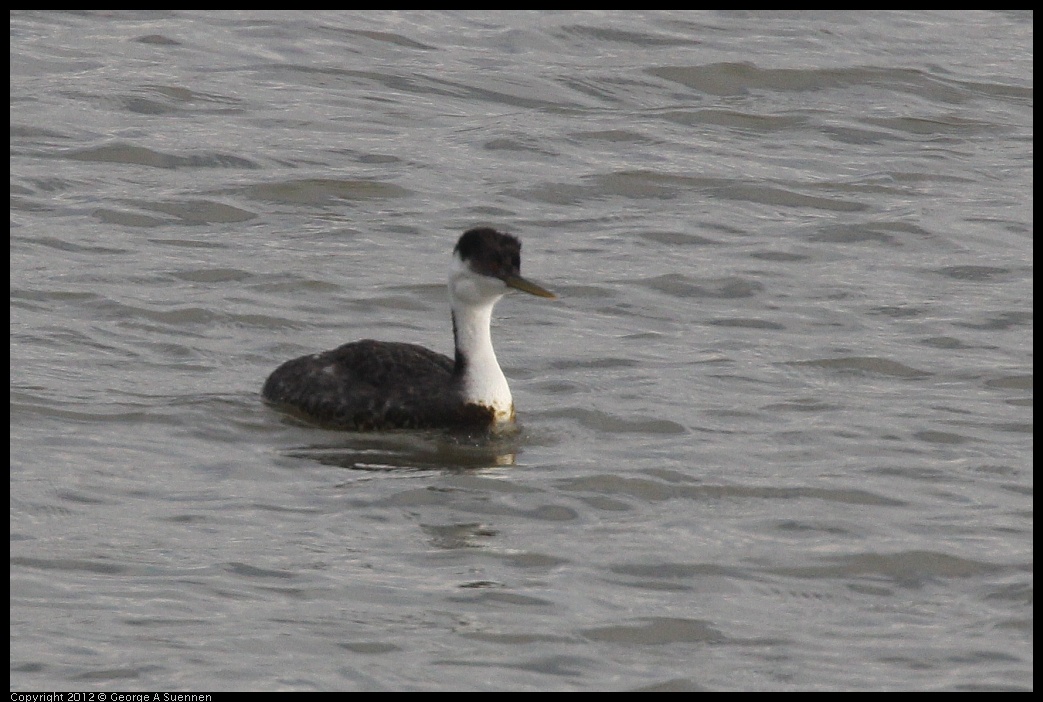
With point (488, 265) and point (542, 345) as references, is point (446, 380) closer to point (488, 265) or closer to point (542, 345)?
point (488, 265)

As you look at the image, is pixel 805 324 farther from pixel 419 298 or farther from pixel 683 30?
pixel 683 30

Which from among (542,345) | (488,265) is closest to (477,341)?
(488,265)

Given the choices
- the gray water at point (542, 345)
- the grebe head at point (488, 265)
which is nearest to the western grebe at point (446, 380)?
the grebe head at point (488, 265)

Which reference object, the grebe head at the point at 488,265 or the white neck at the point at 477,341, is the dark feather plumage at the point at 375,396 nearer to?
the white neck at the point at 477,341

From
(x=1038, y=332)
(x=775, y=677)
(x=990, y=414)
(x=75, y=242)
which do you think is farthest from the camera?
(x=75, y=242)

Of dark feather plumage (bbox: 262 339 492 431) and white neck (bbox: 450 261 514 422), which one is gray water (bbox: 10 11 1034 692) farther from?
white neck (bbox: 450 261 514 422)

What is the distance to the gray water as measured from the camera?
8539mm

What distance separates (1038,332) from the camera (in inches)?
537

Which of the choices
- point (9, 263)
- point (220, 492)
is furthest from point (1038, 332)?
point (9, 263)

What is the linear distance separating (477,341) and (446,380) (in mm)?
300

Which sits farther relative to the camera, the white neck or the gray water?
the white neck

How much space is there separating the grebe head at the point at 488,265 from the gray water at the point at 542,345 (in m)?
0.83

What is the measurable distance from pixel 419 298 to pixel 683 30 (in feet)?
28.4

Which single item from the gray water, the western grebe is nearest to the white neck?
the western grebe
